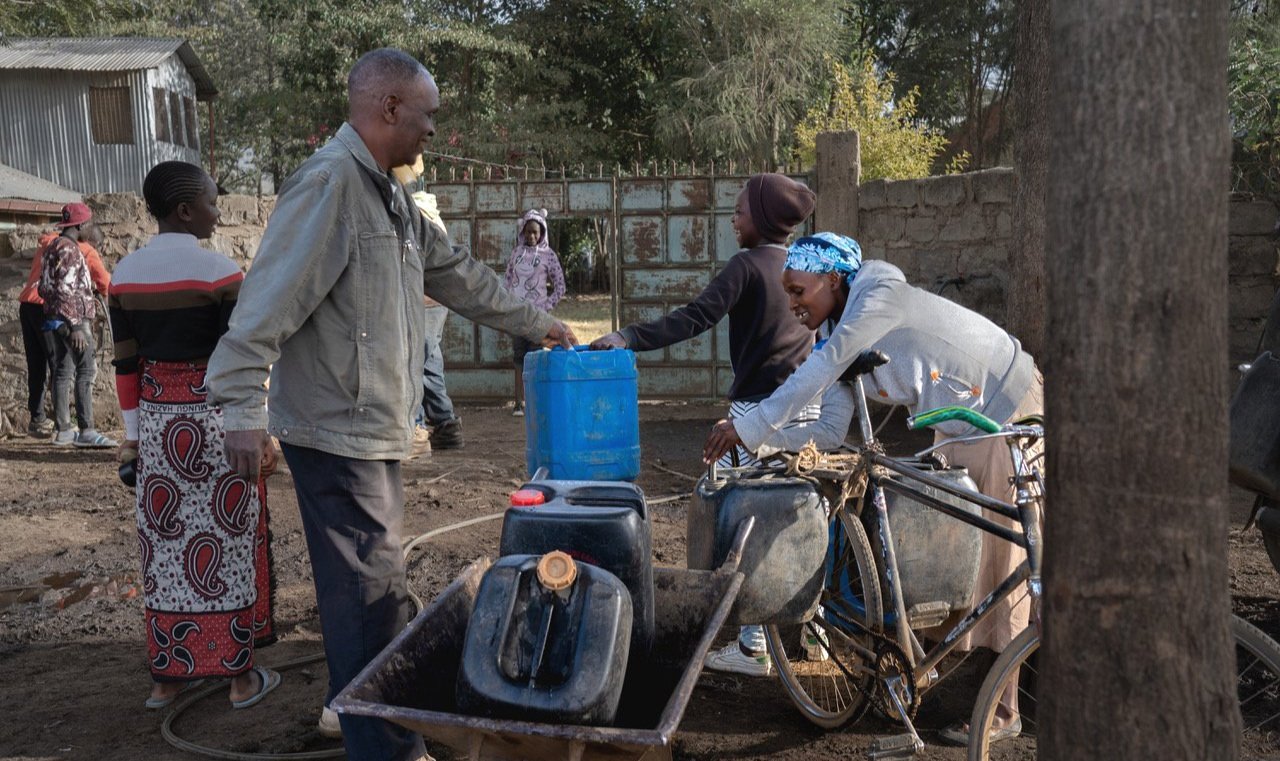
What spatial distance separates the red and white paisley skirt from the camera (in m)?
4.08

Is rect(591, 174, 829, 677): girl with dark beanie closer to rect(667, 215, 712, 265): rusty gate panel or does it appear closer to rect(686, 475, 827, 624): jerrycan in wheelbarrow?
rect(686, 475, 827, 624): jerrycan in wheelbarrow

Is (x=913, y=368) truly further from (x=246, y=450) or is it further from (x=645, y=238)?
(x=645, y=238)

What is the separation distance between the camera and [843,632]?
3.67m

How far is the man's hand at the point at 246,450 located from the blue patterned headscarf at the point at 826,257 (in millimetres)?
1739

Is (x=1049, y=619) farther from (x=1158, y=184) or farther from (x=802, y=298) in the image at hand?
(x=802, y=298)

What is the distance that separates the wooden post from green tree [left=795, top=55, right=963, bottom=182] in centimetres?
524

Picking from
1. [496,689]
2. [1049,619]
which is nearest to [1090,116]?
[1049,619]

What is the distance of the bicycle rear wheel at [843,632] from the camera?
11.5 ft

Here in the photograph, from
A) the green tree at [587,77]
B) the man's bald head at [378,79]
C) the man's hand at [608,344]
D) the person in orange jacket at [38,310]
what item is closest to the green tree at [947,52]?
the green tree at [587,77]

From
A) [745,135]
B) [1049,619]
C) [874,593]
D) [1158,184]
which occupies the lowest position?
[874,593]

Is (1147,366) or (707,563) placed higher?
(1147,366)

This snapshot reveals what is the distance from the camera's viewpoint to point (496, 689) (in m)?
2.41

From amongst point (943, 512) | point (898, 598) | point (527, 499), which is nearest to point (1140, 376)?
point (527, 499)

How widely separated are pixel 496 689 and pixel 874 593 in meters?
1.45
